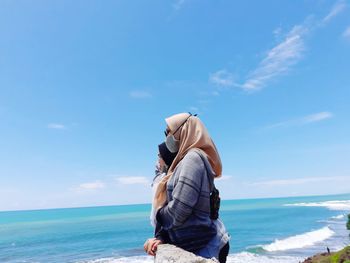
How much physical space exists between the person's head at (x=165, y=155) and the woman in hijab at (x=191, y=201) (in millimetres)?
126

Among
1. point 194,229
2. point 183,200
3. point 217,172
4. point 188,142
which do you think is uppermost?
point 188,142

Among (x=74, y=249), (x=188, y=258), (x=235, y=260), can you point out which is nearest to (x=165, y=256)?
(x=188, y=258)

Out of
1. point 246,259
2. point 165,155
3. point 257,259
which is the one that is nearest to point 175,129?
point 165,155

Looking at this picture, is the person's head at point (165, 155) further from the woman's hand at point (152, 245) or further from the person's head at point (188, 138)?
the woman's hand at point (152, 245)

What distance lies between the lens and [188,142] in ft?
7.79

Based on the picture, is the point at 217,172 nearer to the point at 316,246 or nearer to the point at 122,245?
the point at 316,246

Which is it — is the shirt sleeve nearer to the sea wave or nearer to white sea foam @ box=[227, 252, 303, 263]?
the sea wave

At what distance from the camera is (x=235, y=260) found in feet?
86.7

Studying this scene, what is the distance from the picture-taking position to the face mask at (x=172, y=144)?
2478 mm

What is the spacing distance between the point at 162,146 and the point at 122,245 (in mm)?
38477

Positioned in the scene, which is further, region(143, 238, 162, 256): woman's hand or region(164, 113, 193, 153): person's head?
region(164, 113, 193, 153): person's head

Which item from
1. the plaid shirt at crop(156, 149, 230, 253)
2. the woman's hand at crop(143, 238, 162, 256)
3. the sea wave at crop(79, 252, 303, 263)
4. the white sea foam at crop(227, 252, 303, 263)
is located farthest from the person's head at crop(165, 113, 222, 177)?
the white sea foam at crop(227, 252, 303, 263)

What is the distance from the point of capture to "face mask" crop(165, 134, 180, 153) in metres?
2.48

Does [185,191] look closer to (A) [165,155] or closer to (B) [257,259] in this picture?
(A) [165,155]
